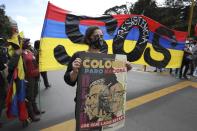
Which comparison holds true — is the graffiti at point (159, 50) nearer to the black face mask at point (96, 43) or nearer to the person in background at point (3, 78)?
the person in background at point (3, 78)

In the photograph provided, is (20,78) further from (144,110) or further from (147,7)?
(147,7)

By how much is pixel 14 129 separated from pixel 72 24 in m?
3.11

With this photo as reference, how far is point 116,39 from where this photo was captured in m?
9.55

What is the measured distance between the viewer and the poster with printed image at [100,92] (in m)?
3.26

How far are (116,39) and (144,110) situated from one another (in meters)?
2.61

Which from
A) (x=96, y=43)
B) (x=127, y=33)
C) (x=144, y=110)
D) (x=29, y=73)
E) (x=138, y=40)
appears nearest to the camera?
(x=96, y=43)

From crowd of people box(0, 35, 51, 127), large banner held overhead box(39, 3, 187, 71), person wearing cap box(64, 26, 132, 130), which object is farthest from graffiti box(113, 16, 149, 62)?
person wearing cap box(64, 26, 132, 130)

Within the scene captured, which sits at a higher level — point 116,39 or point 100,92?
point 116,39

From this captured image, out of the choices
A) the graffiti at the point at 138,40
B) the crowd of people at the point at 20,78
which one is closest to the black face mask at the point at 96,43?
the crowd of people at the point at 20,78

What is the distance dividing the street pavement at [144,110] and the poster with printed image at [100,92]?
2.91m

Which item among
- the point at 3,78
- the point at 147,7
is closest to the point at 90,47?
the point at 3,78

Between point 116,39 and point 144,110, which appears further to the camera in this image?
point 116,39

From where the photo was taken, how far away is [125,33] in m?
9.76

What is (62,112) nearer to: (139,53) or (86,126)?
(139,53)
